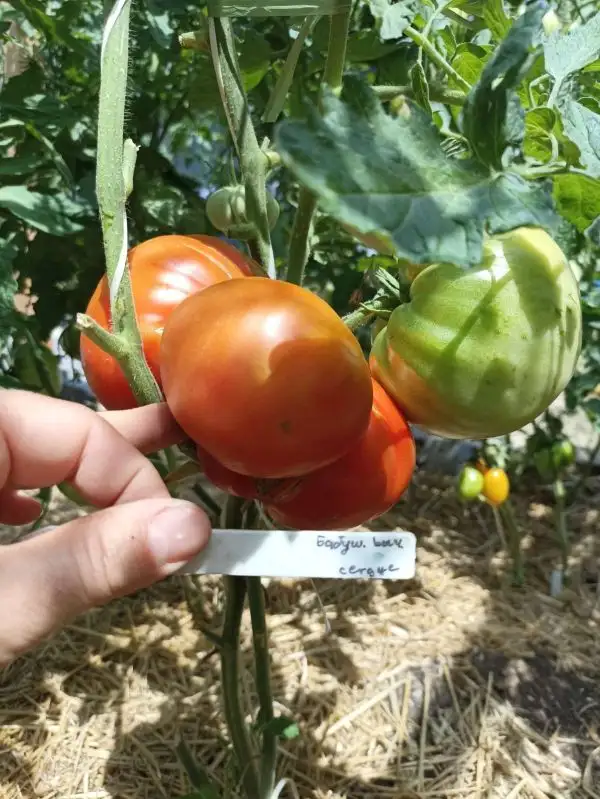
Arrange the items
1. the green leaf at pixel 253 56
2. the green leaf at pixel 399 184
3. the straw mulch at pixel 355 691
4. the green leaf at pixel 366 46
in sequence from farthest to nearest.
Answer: the straw mulch at pixel 355 691
the green leaf at pixel 366 46
the green leaf at pixel 253 56
the green leaf at pixel 399 184

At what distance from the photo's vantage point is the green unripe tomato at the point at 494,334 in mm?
492

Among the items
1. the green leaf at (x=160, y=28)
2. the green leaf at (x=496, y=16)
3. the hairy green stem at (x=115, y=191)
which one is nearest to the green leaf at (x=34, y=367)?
the green leaf at (x=160, y=28)

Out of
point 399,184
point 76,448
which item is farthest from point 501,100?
point 76,448

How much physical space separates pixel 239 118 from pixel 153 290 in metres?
0.15

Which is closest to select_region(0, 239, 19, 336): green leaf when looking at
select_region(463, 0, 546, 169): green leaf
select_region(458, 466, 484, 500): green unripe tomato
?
select_region(463, 0, 546, 169): green leaf

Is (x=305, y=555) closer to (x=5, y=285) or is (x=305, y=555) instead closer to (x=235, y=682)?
(x=235, y=682)

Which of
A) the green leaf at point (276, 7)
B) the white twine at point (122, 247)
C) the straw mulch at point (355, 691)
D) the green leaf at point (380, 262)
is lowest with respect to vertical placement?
the straw mulch at point (355, 691)

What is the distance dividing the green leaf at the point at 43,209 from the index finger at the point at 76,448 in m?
0.48

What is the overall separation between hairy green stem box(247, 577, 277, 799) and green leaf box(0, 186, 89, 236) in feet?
1.85

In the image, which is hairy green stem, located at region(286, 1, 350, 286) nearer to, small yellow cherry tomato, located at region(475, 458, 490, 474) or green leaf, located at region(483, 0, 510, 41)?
green leaf, located at region(483, 0, 510, 41)

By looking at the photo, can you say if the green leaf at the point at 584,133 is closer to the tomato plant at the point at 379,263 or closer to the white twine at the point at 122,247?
the tomato plant at the point at 379,263

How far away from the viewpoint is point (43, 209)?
1015 millimetres

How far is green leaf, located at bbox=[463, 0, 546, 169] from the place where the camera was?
38cm

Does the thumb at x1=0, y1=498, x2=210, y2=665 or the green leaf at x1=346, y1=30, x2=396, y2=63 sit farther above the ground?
the green leaf at x1=346, y1=30, x2=396, y2=63
